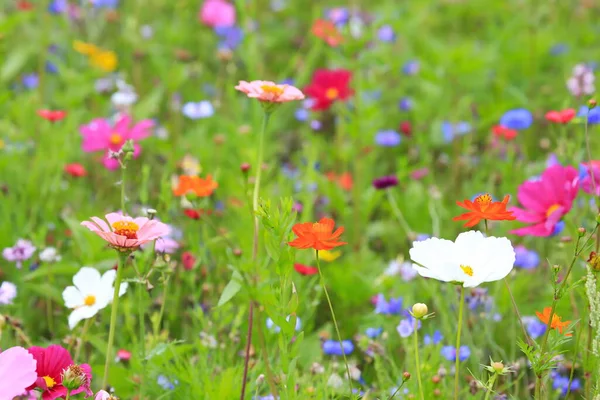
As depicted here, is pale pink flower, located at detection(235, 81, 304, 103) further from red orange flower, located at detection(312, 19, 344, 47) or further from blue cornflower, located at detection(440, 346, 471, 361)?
red orange flower, located at detection(312, 19, 344, 47)

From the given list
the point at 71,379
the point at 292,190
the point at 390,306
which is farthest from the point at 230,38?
the point at 71,379

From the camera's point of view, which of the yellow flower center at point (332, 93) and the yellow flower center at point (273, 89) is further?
the yellow flower center at point (332, 93)

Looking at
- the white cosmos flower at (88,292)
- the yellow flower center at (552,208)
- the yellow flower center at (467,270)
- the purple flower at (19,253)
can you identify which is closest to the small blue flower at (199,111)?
the purple flower at (19,253)

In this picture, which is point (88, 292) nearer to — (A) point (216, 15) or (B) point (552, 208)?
(B) point (552, 208)

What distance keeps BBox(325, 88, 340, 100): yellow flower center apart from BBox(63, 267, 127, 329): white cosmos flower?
38.8 inches

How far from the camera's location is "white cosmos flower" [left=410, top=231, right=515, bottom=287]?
867 millimetres

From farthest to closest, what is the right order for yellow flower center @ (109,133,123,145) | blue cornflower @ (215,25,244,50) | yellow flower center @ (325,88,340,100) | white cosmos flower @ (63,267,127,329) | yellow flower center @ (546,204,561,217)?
blue cornflower @ (215,25,244,50) → yellow flower center @ (325,88,340,100) → yellow flower center @ (109,133,123,145) → yellow flower center @ (546,204,561,217) → white cosmos flower @ (63,267,127,329)

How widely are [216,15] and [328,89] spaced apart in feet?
2.48

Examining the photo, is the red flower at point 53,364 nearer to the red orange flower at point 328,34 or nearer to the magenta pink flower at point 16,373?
the magenta pink flower at point 16,373

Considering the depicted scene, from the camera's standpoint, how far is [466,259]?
92 cm

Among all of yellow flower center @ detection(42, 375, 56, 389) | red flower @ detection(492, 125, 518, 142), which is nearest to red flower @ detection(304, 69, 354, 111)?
red flower @ detection(492, 125, 518, 142)

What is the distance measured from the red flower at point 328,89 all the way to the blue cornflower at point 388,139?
177 millimetres

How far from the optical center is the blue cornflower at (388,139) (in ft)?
6.97

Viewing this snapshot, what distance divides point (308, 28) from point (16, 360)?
2361 mm
